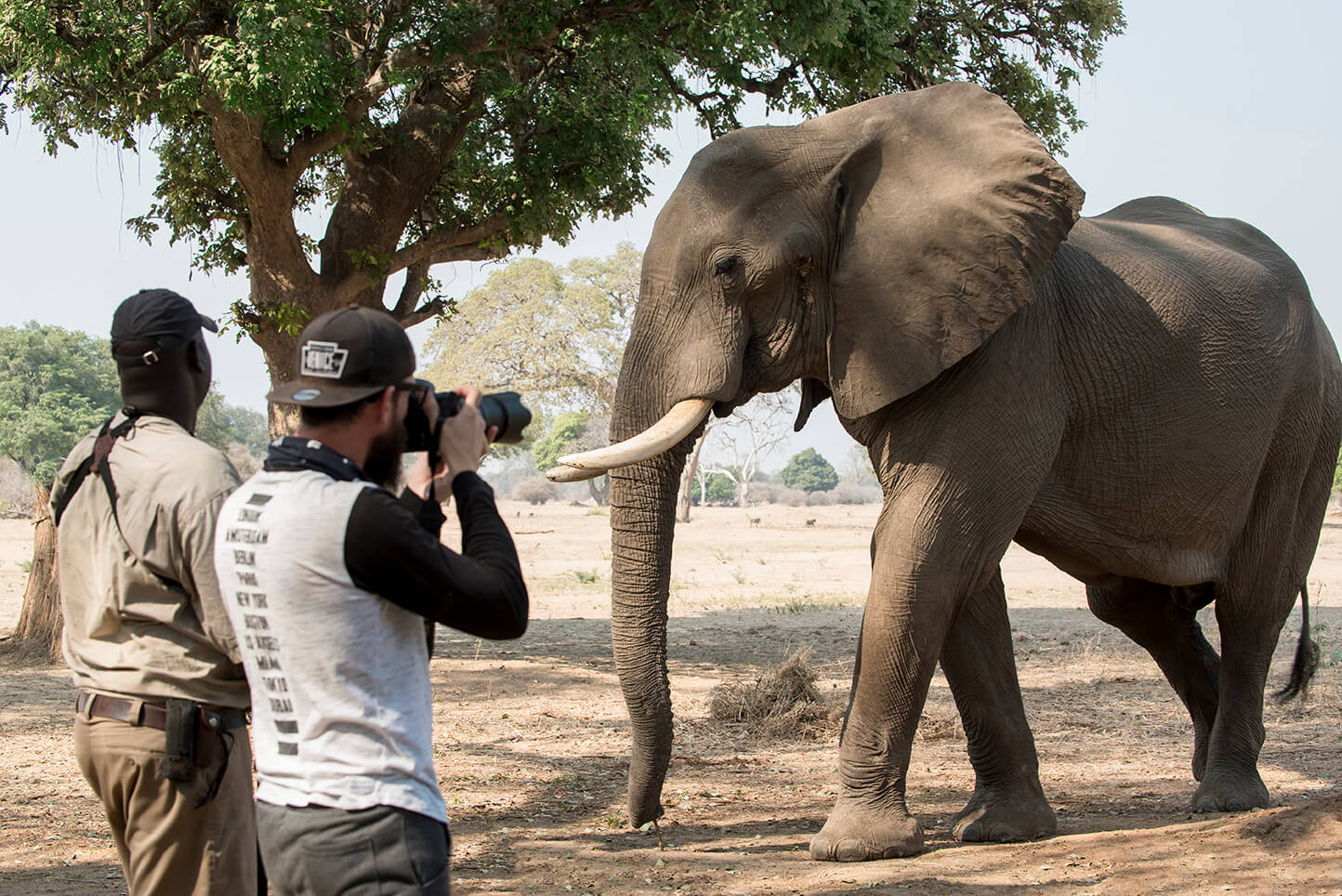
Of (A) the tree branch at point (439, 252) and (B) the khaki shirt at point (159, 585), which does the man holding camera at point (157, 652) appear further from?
(A) the tree branch at point (439, 252)

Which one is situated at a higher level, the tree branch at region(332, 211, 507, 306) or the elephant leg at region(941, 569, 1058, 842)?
the tree branch at region(332, 211, 507, 306)

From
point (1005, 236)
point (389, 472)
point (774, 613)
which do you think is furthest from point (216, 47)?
point (774, 613)

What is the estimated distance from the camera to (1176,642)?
25.9 feet

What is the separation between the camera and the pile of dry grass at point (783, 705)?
9.17 meters

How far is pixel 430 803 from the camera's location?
9.06 feet

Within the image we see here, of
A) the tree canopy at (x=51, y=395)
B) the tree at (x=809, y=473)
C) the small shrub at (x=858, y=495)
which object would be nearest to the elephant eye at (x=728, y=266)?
the tree canopy at (x=51, y=395)

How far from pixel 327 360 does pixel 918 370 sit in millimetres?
3413

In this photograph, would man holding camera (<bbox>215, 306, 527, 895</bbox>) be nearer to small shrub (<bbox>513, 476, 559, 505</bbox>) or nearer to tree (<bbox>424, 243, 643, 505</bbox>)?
tree (<bbox>424, 243, 643, 505</bbox>)

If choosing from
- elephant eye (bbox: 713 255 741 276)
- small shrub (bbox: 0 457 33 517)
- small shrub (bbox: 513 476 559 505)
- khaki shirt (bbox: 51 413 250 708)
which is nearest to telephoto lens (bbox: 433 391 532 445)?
khaki shirt (bbox: 51 413 250 708)

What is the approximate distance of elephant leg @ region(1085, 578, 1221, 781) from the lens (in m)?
7.88

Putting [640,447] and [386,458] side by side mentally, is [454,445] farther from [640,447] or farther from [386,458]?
[640,447]

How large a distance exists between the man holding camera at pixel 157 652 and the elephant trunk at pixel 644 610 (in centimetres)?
242

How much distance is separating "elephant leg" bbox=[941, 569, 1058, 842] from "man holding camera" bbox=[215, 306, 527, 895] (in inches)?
159

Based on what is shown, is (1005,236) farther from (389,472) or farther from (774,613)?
(774,613)
